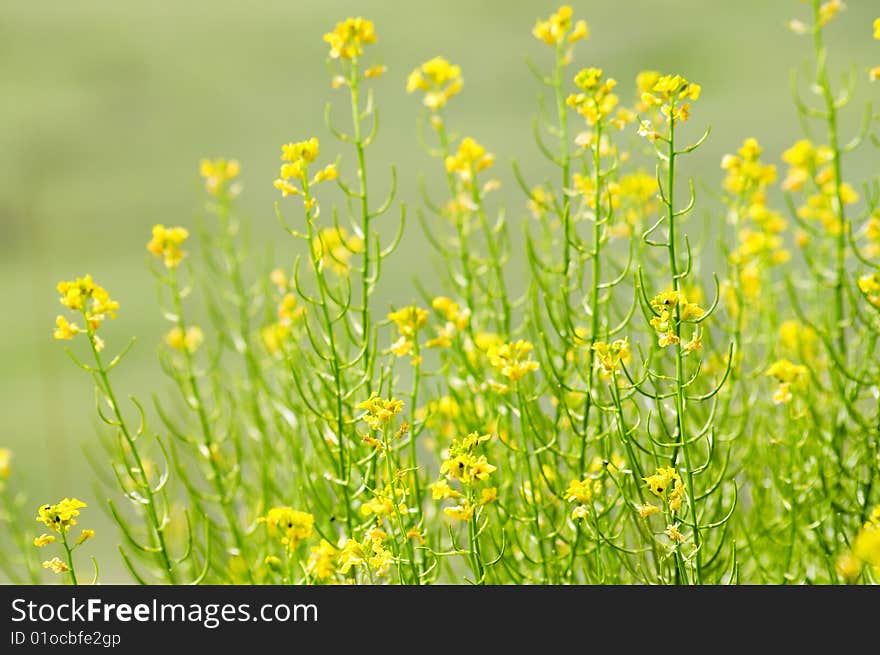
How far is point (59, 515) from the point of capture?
0.76 meters

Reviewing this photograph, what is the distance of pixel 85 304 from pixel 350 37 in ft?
1.01

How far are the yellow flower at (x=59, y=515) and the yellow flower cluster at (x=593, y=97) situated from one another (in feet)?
1.62

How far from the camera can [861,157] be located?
2510 millimetres

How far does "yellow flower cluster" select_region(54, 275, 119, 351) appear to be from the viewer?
82 centimetres

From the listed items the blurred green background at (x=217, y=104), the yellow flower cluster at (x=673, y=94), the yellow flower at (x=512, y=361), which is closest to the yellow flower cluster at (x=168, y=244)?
the yellow flower at (x=512, y=361)

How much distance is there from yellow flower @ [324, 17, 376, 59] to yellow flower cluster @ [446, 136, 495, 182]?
0.16 meters

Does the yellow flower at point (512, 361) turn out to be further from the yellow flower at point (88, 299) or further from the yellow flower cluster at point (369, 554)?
the yellow flower at point (88, 299)

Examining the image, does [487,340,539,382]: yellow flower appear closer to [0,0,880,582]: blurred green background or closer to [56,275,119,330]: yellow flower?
[56,275,119,330]: yellow flower

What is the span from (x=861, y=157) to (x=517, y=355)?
1.99m

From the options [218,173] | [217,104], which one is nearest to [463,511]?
[218,173]

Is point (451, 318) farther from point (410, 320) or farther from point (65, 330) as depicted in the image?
point (65, 330)

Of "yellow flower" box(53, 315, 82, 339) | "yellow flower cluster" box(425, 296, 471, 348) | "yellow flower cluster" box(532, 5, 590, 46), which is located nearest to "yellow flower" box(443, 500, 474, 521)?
"yellow flower cluster" box(425, 296, 471, 348)

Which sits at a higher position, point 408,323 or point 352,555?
point 408,323
